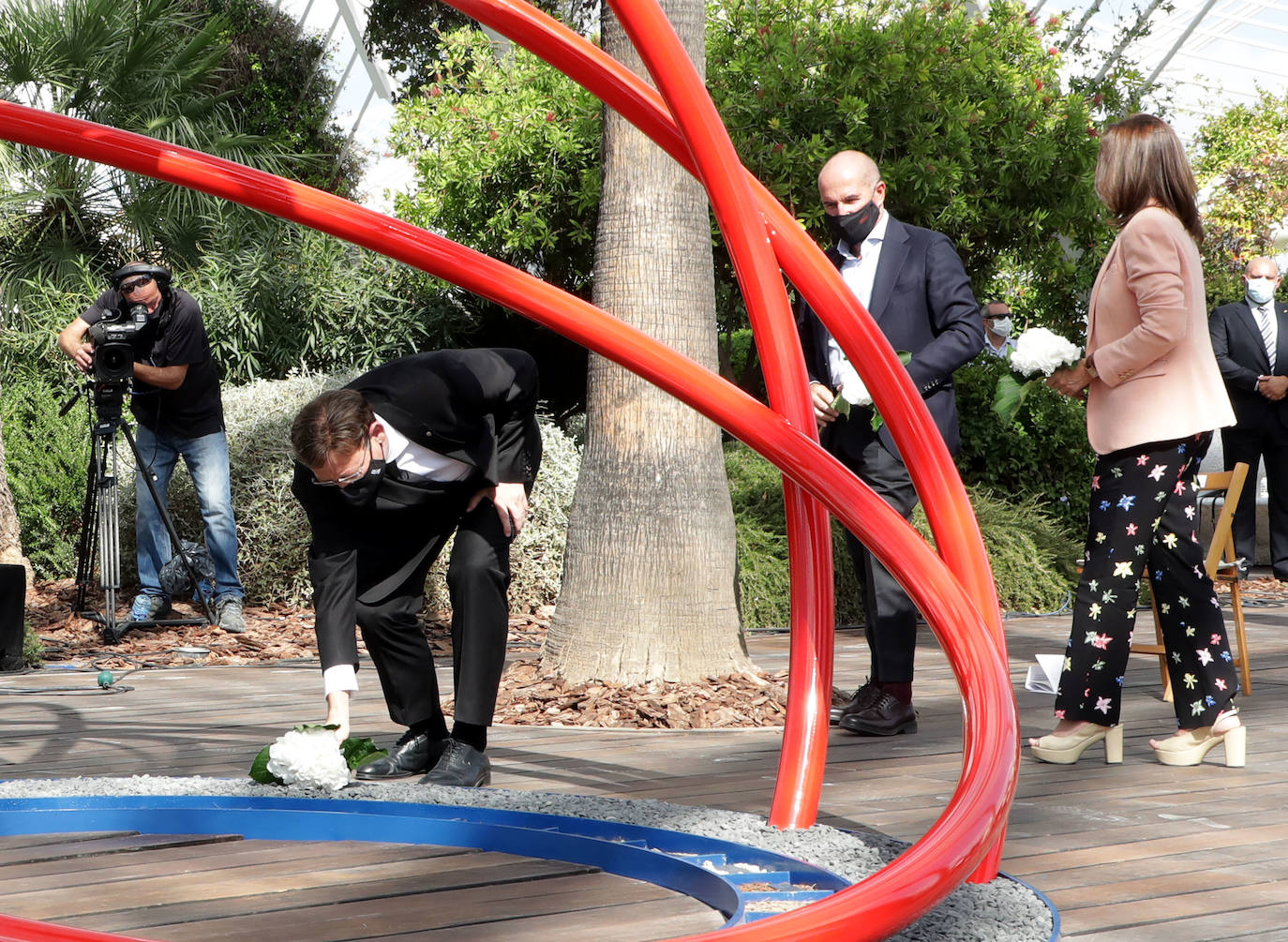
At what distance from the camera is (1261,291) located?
887cm

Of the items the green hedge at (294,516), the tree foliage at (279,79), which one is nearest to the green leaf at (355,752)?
the green hedge at (294,516)

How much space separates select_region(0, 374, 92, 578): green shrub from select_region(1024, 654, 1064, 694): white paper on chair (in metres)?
6.57

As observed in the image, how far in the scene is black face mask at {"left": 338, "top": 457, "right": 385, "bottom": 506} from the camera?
11.4 ft

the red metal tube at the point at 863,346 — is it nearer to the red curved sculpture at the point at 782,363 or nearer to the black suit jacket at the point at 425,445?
the red curved sculpture at the point at 782,363

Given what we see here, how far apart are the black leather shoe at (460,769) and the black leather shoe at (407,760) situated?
11cm

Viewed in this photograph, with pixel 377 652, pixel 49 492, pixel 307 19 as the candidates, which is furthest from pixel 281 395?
pixel 307 19

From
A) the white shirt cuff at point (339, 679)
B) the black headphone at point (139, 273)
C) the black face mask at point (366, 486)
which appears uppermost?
the black headphone at point (139, 273)

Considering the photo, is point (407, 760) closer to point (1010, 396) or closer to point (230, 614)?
point (1010, 396)

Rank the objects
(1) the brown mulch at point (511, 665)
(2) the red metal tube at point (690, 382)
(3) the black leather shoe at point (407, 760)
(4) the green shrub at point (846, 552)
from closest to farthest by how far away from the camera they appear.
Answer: (2) the red metal tube at point (690, 382)
(3) the black leather shoe at point (407, 760)
(1) the brown mulch at point (511, 665)
(4) the green shrub at point (846, 552)

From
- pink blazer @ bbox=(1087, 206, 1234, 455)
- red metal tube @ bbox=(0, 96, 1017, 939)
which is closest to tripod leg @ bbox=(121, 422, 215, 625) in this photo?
red metal tube @ bbox=(0, 96, 1017, 939)

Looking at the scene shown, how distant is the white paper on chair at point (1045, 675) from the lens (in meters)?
4.98

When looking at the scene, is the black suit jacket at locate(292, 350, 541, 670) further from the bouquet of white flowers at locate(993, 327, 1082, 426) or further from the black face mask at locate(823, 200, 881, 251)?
the bouquet of white flowers at locate(993, 327, 1082, 426)

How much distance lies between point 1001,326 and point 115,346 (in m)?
7.63

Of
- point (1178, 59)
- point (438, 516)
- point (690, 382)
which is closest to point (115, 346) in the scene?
point (438, 516)
